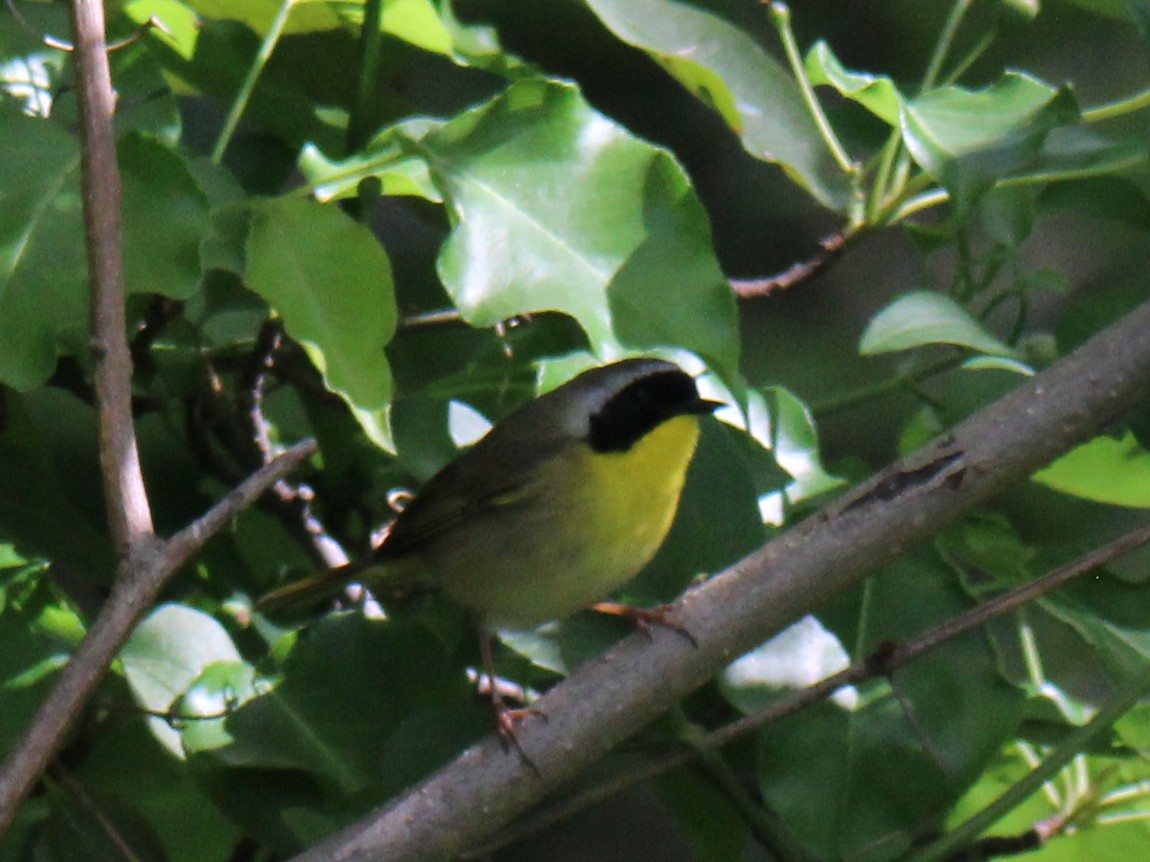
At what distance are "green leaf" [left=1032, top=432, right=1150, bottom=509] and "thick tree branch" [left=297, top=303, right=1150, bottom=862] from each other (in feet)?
1.10

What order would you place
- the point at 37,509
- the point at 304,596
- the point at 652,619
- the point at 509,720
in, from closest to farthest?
the point at 509,720, the point at 652,619, the point at 37,509, the point at 304,596

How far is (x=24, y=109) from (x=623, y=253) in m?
0.74

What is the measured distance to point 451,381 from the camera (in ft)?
6.65

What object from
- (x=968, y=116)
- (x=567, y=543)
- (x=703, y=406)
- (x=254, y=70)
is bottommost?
(x=567, y=543)

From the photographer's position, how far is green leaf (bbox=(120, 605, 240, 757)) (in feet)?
6.12

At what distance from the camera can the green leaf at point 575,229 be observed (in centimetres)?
175

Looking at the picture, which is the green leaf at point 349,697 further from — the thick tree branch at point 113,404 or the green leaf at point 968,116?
the green leaf at point 968,116

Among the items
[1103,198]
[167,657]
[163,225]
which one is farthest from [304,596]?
[1103,198]

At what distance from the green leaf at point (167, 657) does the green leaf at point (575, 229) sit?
54 cm

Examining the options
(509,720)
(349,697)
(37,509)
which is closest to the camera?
(509,720)

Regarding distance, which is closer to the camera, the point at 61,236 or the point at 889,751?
the point at 61,236

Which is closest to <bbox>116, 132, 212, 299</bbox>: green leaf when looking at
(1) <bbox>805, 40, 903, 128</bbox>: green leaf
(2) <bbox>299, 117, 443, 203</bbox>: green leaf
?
(2) <bbox>299, 117, 443, 203</bbox>: green leaf

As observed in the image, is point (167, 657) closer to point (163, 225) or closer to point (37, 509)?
point (37, 509)

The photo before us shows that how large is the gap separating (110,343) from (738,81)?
0.89m
